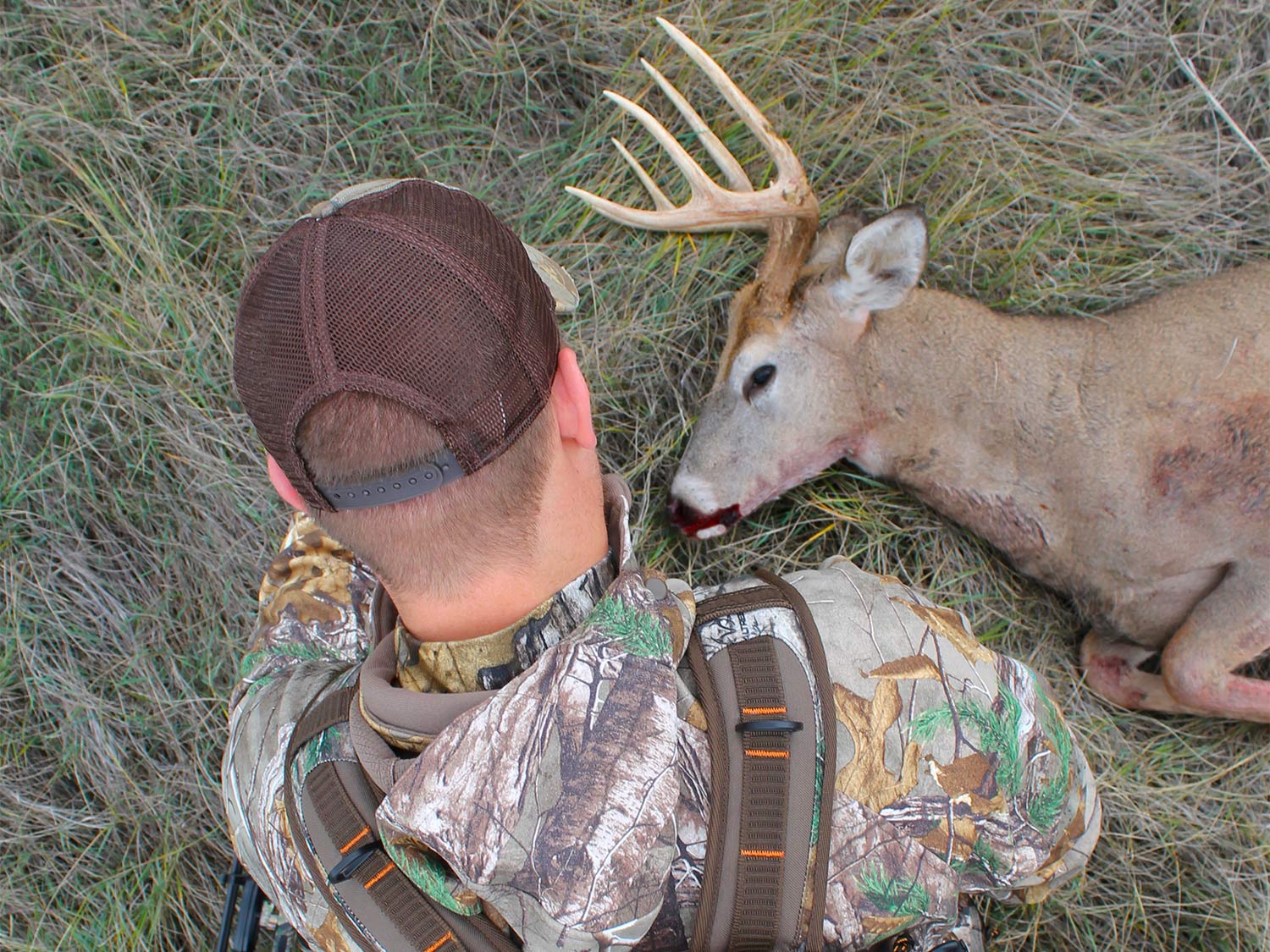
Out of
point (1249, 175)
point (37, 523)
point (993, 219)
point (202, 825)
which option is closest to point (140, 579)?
point (37, 523)

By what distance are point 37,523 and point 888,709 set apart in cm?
320

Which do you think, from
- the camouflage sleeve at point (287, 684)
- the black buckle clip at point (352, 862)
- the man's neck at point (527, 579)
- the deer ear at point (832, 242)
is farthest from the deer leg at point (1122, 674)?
the black buckle clip at point (352, 862)

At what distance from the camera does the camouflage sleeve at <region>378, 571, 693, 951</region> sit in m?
1.37

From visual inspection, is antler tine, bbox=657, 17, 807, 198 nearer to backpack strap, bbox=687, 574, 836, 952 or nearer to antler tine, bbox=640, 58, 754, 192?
antler tine, bbox=640, 58, 754, 192

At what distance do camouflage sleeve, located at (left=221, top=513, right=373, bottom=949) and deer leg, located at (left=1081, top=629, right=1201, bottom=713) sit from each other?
8.08 feet

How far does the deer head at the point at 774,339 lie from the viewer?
301 centimetres

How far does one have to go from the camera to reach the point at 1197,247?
3377 mm

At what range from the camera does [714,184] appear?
3.19 metres

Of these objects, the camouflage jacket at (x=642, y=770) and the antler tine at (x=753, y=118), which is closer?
the camouflage jacket at (x=642, y=770)

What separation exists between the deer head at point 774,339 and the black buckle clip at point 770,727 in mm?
1529

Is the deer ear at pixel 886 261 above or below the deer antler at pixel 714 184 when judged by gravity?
below

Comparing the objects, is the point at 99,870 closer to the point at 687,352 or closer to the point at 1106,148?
the point at 687,352

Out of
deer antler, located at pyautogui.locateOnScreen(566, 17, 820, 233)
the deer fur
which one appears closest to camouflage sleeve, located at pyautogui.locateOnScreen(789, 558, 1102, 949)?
the deer fur

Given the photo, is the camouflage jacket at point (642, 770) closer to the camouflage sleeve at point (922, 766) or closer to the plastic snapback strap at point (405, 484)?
the camouflage sleeve at point (922, 766)
